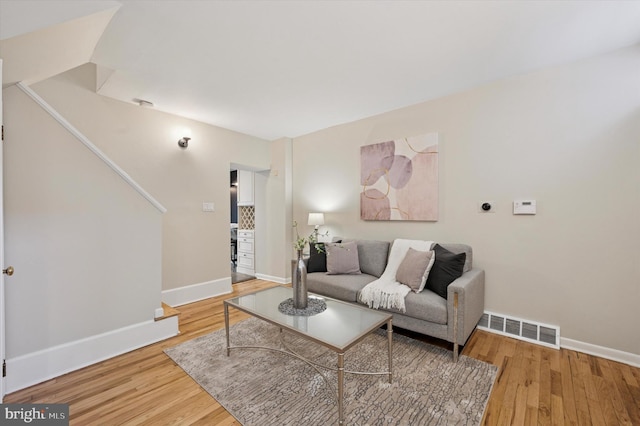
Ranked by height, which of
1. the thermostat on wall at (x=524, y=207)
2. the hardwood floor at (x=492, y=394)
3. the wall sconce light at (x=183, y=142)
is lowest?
the hardwood floor at (x=492, y=394)

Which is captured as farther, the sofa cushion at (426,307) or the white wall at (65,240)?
the sofa cushion at (426,307)

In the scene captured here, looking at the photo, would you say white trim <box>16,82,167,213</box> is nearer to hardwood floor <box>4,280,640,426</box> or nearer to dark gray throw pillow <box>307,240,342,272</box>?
hardwood floor <box>4,280,640,426</box>

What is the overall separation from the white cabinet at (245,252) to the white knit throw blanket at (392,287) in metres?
2.92

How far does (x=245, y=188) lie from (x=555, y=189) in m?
4.58

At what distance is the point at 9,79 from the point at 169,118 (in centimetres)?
174

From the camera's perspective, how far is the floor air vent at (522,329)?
236 centimetres

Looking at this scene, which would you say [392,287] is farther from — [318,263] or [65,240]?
[65,240]

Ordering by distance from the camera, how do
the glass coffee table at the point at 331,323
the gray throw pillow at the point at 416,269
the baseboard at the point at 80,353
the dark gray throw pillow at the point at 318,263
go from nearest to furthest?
the glass coffee table at the point at 331,323 → the baseboard at the point at 80,353 → the gray throw pillow at the point at 416,269 → the dark gray throw pillow at the point at 318,263

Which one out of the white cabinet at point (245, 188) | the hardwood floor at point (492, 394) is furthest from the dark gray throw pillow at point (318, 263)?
the white cabinet at point (245, 188)

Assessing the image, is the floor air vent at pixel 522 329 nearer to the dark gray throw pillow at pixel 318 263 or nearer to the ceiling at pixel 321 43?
the dark gray throw pillow at pixel 318 263

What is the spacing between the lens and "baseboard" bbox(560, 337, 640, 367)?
2055mm

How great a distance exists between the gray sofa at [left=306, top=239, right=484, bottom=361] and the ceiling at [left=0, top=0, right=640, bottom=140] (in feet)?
5.84

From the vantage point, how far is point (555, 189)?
7.77ft

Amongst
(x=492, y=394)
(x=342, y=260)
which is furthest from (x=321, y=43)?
(x=492, y=394)
